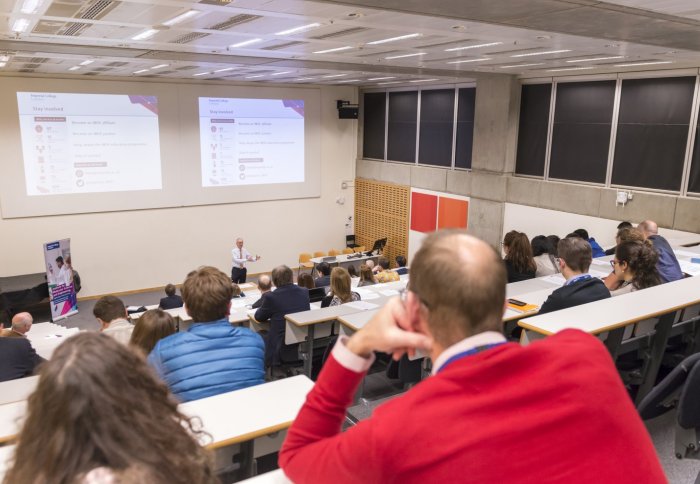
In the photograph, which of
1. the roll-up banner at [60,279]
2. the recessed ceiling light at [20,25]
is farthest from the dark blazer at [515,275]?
the roll-up banner at [60,279]

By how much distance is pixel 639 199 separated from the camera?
8.04 m

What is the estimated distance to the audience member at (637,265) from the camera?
401 centimetres

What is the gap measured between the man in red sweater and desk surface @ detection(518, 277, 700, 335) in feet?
5.93

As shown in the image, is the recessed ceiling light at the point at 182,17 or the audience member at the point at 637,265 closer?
the audience member at the point at 637,265

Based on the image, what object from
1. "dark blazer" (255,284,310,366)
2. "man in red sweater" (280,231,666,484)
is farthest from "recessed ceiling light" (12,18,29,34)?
"man in red sweater" (280,231,666,484)

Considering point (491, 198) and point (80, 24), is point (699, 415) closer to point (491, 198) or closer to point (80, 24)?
point (80, 24)

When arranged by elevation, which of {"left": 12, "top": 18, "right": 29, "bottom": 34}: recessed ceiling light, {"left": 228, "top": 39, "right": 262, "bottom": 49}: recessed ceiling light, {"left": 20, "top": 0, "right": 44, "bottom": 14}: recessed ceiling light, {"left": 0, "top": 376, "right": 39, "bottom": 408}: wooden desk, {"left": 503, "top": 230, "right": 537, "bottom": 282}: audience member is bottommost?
{"left": 0, "top": 376, "right": 39, "bottom": 408}: wooden desk

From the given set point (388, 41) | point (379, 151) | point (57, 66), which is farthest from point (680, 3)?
point (379, 151)

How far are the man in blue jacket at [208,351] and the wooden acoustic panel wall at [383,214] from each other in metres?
9.72

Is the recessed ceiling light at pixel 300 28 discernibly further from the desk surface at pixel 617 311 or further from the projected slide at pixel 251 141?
the projected slide at pixel 251 141

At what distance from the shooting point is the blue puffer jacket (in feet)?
8.27

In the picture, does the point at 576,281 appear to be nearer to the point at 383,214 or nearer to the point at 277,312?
the point at 277,312

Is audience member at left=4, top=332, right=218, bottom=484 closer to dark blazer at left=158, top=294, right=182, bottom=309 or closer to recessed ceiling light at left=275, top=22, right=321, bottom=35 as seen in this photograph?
recessed ceiling light at left=275, top=22, right=321, bottom=35

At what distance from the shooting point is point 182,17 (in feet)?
15.1
